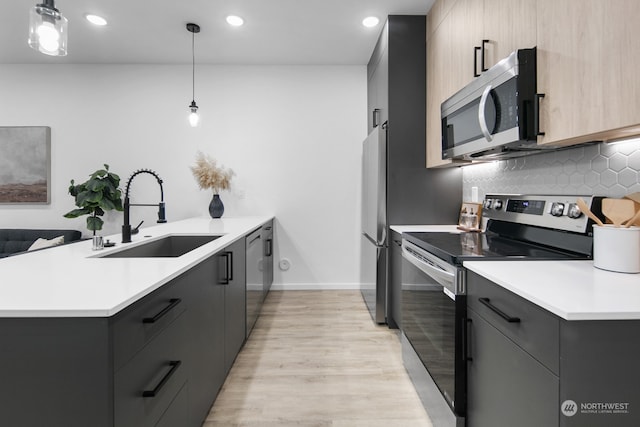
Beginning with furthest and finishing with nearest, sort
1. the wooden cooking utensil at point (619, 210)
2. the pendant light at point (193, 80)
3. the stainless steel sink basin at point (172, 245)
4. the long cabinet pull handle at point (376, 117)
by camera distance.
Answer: the long cabinet pull handle at point (376, 117), the pendant light at point (193, 80), the stainless steel sink basin at point (172, 245), the wooden cooking utensil at point (619, 210)

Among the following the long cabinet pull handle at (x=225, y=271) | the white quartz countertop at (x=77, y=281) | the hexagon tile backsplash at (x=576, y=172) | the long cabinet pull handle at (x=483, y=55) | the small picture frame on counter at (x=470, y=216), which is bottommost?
the long cabinet pull handle at (x=225, y=271)

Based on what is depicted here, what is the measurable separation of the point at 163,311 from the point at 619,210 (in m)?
1.56

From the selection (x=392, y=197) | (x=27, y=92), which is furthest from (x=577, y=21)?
(x=27, y=92)

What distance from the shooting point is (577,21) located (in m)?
1.19

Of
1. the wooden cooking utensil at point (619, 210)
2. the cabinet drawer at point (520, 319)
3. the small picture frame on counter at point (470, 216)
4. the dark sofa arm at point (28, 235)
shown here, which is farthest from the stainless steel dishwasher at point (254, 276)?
the dark sofa arm at point (28, 235)

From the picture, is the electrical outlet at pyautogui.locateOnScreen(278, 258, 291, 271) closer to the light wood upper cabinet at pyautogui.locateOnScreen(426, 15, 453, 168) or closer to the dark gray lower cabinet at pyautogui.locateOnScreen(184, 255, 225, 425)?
the light wood upper cabinet at pyautogui.locateOnScreen(426, 15, 453, 168)

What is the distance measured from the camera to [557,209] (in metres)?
1.58

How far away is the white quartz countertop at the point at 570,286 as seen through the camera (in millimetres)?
797

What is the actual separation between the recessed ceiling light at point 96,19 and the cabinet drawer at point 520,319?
344cm

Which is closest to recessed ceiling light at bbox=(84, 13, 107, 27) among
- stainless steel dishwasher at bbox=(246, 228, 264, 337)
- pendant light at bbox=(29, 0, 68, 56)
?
pendant light at bbox=(29, 0, 68, 56)

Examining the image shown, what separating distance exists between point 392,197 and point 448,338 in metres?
1.55

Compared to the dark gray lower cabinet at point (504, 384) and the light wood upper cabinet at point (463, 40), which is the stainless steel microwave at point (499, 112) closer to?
the light wood upper cabinet at point (463, 40)

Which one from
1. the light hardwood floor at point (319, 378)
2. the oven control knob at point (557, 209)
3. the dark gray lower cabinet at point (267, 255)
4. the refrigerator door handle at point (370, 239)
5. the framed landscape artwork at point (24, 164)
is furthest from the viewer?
the framed landscape artwork at point (24, 164)

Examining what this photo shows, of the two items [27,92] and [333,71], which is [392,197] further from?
[27,92]
